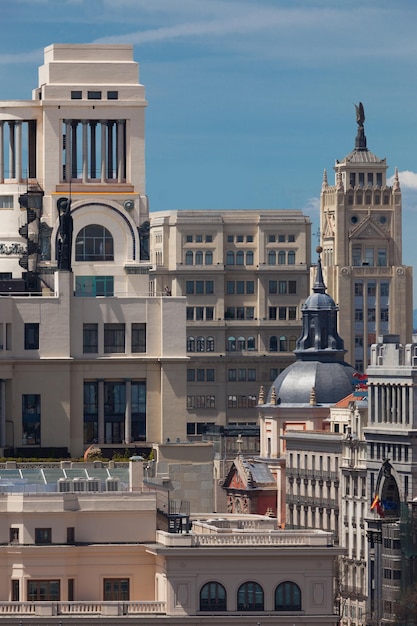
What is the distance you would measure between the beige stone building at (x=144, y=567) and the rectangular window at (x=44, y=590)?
41 millimetres

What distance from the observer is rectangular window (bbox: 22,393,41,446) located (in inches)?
7190

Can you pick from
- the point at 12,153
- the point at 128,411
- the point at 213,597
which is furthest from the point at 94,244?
the point at 213,597

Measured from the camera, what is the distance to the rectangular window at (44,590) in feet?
493

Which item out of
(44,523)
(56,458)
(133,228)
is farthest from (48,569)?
(133,228)

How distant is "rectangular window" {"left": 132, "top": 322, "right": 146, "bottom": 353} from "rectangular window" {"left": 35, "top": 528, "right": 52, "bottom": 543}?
112 ft

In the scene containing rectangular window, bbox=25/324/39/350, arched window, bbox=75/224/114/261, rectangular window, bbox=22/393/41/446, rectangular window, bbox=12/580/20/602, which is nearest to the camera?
rectangular window, bbox=12/580/20/602

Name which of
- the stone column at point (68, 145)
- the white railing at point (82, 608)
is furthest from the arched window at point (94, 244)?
the white railing at point (82, 608)

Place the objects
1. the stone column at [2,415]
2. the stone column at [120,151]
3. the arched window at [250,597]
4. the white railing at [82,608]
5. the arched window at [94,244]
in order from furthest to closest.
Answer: the stone column at [120,151] < the arched window at [94,244] < the stone column at [2,415] < the arched window at [250,597] < the white railing at [82,608]

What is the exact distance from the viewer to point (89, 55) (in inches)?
7657

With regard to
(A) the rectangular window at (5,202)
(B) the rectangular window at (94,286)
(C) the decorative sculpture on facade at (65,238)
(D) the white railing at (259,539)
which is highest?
(A) the rectangular window at (5,202)

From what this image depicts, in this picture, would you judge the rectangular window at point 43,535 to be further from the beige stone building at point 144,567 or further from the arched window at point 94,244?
the arched window at point 94,244

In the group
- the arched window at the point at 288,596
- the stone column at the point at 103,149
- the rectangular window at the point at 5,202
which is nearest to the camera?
the arched window at the point at 288,596

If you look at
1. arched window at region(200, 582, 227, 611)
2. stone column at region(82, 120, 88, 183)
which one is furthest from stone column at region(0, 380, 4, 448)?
arched window at region(200, 582, 227, 611)

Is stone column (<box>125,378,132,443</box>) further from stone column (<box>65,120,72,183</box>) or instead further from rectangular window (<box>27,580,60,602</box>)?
rectangular window (<box>27,580,60,602</box>)
